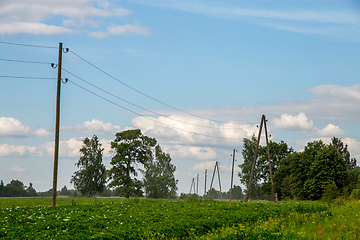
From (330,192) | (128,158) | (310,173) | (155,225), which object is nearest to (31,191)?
(128,158)

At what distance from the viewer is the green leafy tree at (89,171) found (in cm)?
7956

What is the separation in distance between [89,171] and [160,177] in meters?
17.5

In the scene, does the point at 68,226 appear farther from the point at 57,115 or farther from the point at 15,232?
the point at 57,115

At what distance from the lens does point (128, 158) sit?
212ft

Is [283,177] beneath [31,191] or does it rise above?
above

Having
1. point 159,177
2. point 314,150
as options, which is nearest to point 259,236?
point 314,150

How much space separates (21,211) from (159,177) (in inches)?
2687

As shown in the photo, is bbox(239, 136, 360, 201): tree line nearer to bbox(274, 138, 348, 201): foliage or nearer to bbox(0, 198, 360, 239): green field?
bbox(274, 138, 348, 201): foliage

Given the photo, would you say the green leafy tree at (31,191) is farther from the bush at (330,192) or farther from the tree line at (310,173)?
the bush at (330,192)

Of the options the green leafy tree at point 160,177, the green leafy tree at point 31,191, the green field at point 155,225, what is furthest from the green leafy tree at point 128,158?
the green leafy tree at point 31,191

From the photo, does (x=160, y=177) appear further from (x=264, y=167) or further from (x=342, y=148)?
(x=342, y=148)

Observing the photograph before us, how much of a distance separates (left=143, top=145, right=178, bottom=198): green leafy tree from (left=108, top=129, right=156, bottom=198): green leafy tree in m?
14.2

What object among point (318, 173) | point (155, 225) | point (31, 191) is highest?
point (318, 173)

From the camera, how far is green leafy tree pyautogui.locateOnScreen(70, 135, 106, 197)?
261 ft
